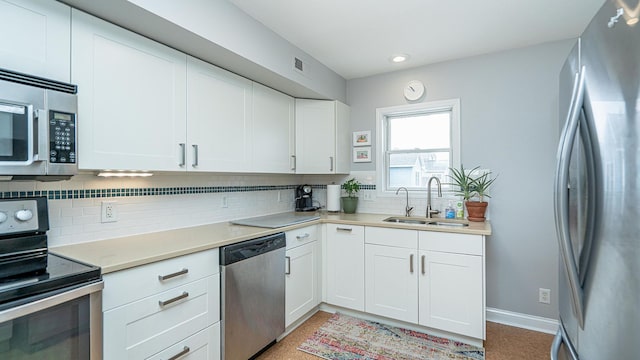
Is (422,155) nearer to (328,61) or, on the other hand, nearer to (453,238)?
(453,238)

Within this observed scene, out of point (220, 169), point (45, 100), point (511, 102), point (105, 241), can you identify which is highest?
point (511, 102)

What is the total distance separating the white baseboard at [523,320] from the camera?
2510 millimetres

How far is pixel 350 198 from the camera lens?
323cm

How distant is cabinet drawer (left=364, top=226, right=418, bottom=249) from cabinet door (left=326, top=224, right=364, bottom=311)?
0.24 feet

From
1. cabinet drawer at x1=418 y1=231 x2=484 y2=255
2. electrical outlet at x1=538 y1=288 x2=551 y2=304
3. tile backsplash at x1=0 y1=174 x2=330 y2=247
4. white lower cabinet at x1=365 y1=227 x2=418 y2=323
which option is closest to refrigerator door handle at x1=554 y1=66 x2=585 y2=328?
cabinet drawer at x1=418 y1=231 x2=484 y2=255

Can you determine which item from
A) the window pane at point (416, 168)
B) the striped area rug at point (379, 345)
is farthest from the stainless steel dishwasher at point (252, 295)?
the window pane at point (416, 168)

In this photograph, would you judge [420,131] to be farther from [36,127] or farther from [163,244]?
[36,127]

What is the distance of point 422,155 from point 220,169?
6.58 feet

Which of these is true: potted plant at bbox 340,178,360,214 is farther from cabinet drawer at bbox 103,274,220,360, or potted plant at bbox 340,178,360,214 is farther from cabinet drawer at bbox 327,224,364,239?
cabinet drawer at bbox 103,274,220,360

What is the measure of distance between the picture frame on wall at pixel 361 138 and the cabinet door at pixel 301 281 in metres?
1.25

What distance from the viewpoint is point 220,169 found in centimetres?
218

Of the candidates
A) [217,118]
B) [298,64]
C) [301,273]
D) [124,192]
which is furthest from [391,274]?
[124,192]

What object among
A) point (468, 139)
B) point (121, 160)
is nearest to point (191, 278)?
point (121, 160)

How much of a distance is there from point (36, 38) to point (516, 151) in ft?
10.6
